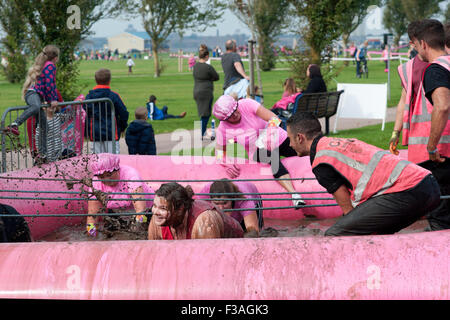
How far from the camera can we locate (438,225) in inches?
200

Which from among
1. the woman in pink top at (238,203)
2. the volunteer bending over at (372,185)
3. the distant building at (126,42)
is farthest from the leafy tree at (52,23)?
the distant building at (126,42)

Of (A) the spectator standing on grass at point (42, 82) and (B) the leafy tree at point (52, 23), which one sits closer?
(A) the spectator standing on grass at point (42, 82)

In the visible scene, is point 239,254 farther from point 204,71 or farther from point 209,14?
point 209,14

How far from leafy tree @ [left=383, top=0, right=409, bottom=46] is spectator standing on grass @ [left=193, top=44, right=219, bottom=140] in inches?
2676

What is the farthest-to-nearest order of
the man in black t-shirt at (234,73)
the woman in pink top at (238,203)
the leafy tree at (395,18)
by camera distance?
the leafy tree at (395,18), the man in black t-shirt at (234,73), the woman in pink top at (238,203)

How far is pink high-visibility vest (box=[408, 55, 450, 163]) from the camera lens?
513 cm

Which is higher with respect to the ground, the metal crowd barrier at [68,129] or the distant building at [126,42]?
the distant building at [126,42]

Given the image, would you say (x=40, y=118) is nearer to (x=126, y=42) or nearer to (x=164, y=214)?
(x=164, y=214)

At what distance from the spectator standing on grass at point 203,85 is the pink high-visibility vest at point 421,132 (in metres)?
8.16

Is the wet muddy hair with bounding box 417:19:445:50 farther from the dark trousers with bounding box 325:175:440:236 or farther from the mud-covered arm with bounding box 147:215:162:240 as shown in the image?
the mud-covered arm with bounding box 147:215:162:240

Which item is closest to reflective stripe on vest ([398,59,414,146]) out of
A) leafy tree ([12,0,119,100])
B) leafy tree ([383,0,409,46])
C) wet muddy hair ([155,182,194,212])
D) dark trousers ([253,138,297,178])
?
wet muddy hair ([155,182,194,212])

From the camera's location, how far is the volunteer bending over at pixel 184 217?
4.50 m

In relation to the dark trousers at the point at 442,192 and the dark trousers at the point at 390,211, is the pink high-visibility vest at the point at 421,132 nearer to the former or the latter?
the dark trousers at the point at 442,192
